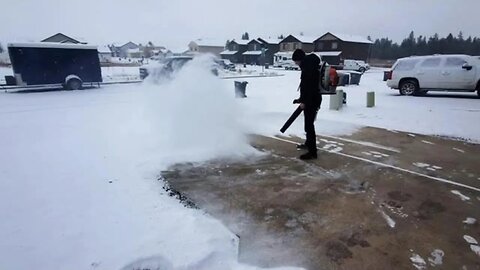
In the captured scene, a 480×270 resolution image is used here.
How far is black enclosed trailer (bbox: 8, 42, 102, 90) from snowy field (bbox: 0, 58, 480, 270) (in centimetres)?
664

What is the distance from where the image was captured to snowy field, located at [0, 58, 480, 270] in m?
3.02

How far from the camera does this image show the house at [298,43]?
62.0 metres

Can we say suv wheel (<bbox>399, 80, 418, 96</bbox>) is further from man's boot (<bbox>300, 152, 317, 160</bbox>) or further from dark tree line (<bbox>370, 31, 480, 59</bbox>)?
dark tree line (<bbox>370, 31, 480, 59</bbox>)

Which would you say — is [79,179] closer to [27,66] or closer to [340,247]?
[340,247]

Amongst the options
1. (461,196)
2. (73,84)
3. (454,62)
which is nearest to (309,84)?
(461,196)

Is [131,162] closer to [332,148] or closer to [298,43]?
[332,148]

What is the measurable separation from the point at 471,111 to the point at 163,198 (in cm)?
1084

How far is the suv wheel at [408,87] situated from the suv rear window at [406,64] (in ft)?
2.20

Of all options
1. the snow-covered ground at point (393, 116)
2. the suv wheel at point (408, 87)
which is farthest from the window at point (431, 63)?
the snow-covered ground at point (393, 116)

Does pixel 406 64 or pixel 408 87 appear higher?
pixel 406 64

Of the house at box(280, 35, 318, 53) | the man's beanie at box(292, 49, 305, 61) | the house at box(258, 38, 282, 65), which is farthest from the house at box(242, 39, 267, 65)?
the man's beanie at box(292, 49, 305, 61)

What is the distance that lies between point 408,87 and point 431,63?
1411 millimetres

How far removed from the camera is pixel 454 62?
44.4ft

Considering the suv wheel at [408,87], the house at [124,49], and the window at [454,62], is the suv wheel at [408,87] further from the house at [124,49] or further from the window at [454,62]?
the house at [124,49]
